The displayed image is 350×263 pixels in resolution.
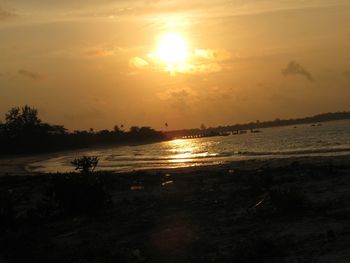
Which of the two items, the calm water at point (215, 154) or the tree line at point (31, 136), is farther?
the tree line at point (31, 136)

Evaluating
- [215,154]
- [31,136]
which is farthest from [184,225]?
[31,136]

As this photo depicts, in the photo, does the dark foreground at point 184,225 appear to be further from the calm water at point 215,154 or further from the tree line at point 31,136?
the tree line at point 31,136

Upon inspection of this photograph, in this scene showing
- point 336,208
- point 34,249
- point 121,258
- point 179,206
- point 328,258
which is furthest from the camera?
point 179,206

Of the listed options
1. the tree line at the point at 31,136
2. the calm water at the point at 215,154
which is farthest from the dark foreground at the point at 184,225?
the tree line at the point at 31,136

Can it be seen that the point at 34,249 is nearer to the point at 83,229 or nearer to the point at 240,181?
the point at 83,229

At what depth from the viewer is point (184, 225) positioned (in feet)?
49.3

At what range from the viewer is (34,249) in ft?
46.7

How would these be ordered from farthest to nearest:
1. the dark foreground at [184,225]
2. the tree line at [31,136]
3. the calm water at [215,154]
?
the tree line at [31,136], the calm water at [215,154], the dark foreground at [184,225]

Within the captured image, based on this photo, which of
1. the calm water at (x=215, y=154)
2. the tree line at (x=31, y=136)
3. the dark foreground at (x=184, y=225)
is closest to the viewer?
the dark foreground at (x=184, y=225)

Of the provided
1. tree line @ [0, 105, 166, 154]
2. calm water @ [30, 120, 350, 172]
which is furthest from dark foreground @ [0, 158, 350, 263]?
tree line @ [0, 105, 166, 154]

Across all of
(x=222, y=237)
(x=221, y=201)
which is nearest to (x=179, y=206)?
(x=221, y=201)

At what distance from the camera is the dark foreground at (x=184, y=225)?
11438 millimetres

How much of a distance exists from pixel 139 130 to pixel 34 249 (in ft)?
603

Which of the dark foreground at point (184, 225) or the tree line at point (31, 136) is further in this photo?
the tree line at point (31, 136)
